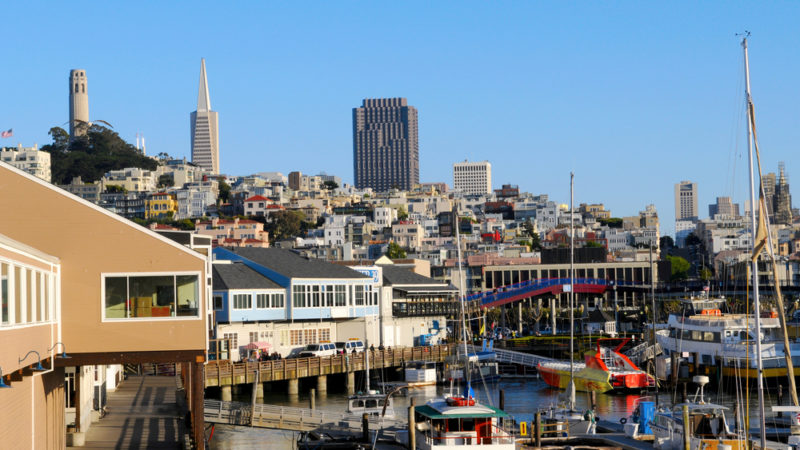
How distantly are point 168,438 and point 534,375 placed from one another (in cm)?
4328

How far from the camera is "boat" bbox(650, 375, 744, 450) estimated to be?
1399 inches

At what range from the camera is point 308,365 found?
6316 cm

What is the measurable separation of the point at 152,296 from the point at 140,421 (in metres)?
10.6

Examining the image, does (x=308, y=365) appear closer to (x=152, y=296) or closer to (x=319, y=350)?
(x=319, y=350)

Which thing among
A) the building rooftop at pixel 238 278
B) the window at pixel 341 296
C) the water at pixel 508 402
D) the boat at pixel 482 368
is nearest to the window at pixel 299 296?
the building rooftop at pixel 238 278

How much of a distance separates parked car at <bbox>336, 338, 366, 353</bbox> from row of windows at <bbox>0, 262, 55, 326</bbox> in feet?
139

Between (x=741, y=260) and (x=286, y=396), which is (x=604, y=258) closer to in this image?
(x=741, y=260)

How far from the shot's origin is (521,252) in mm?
189875

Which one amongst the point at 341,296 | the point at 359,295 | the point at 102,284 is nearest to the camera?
the point at 102,284

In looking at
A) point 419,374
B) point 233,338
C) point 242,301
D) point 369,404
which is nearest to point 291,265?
point 242,301

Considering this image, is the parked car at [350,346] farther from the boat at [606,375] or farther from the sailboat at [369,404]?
the sailboat at [369,404]

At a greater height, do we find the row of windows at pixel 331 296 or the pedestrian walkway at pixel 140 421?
the row of windows at pixel 331 296

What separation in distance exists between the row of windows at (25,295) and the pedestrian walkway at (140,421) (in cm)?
768

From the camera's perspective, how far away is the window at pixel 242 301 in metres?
66.2
